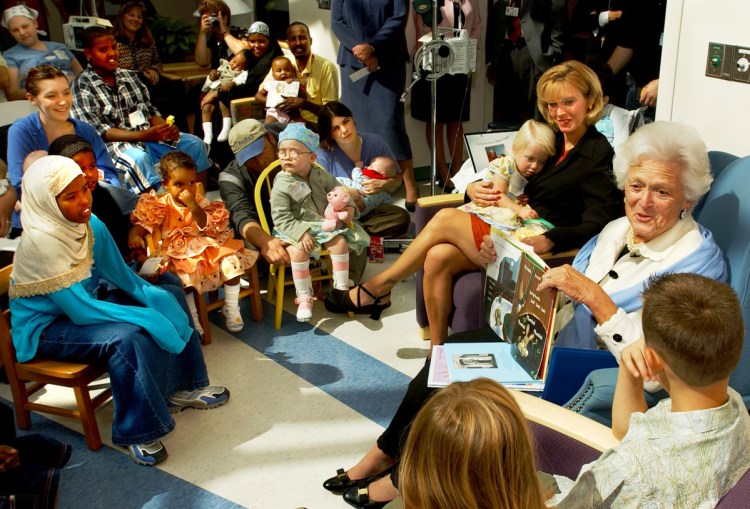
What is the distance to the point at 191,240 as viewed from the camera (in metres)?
3.78

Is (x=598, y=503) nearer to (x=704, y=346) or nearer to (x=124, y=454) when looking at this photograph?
(x=704, y=346)

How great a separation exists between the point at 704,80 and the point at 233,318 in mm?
2454

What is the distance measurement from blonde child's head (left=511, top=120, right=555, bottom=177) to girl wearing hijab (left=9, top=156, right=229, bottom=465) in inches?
66.4

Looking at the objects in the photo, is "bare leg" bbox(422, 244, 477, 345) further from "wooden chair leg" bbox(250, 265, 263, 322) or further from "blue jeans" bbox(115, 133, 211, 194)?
"blue jeans" bbox(115, 133, 211, 194)

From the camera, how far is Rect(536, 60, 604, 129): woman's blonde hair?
10.6 feet

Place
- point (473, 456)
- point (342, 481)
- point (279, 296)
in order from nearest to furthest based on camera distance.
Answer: point (473, 456) → point (342, 481) → point (279, 296)

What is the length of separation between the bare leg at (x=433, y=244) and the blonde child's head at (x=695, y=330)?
1.68 m

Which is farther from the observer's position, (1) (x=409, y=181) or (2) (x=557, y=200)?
(1) (x=409, y=181)

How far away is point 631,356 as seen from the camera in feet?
6.13

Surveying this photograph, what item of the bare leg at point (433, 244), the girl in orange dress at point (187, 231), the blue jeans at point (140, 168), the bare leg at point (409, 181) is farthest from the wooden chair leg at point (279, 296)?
the bare leg at point (409, 181)

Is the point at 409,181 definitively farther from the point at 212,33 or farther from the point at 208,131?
the point at 212,33

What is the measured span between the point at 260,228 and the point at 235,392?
94cm

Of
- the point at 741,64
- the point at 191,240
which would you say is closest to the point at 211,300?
the point at 191,240

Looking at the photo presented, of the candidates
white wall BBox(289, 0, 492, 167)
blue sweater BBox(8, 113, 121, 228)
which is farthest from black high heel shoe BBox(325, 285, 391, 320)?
white wall BBox(289, 0, 492, 167)
